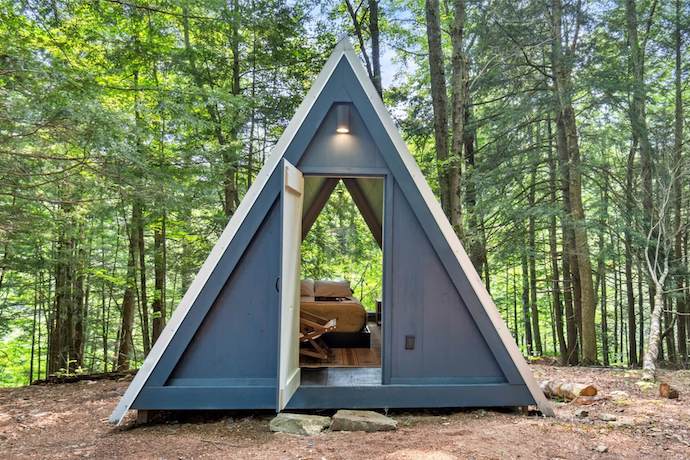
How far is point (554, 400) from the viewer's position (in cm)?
511

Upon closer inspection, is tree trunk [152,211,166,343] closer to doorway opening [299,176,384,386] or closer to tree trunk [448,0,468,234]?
doorway opening [299,176,384,386]

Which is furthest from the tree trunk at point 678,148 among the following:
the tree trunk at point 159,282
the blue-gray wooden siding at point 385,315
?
the tree trunk at point 159,282

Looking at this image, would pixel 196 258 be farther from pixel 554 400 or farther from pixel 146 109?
pixel 554 400

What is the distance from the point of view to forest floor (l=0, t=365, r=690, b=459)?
3107 millimetres

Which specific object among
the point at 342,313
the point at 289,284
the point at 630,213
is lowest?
the point at 342,313

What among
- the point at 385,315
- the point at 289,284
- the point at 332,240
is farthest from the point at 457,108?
the point at 289,284

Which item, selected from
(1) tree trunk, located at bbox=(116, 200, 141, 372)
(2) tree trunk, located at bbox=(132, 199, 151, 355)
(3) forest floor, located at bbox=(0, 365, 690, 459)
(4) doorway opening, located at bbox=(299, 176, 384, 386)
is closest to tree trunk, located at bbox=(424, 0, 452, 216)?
(4) doorway opening, located at bbox=(299, 176, 384, 386)

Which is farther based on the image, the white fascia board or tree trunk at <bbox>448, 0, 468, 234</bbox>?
tree trunk at <bbox>448, 0, 468, 234</bbox>

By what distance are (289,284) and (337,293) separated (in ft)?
13.9

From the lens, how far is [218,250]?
4078 millimetres

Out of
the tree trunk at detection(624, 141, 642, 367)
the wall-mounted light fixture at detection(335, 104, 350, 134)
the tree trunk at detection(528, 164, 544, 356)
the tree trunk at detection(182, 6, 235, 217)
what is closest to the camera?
the wall-mounted light fixture at detection(335, 104, 350, 134)

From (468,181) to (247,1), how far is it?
6.50 meters

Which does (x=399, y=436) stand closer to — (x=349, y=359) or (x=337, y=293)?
(x=349, y=359)

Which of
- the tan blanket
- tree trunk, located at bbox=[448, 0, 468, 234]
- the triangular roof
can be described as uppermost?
tree trunk, located at bbox=[448, 0, 468, 234]
